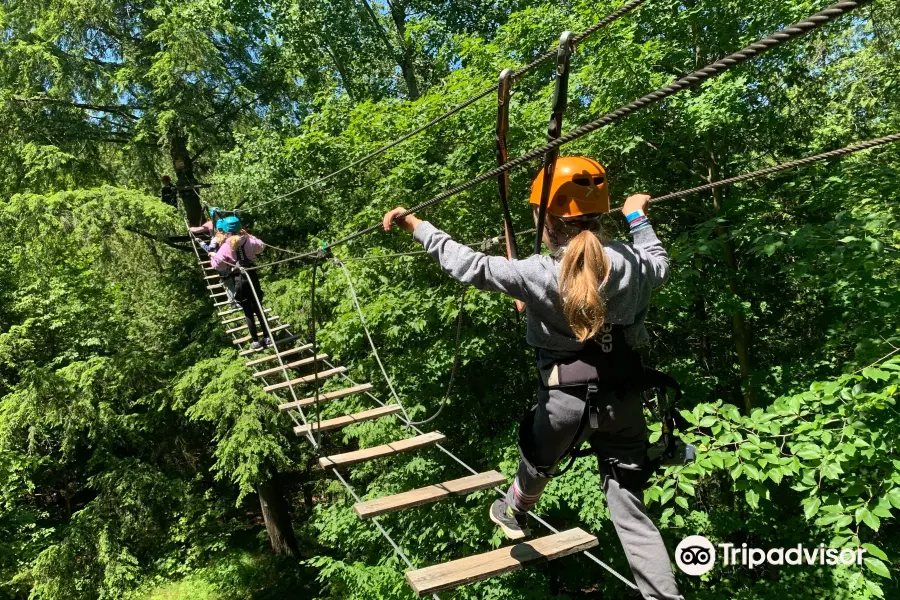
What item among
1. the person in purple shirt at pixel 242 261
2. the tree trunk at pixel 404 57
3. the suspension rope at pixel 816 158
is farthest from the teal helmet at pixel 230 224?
the tree trunk at pixel 404 57

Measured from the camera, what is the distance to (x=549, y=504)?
235 inches

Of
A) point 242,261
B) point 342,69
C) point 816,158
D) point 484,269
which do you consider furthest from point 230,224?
point 342,69

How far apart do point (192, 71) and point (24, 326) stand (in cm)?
447

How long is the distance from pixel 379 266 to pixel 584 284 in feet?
19.6

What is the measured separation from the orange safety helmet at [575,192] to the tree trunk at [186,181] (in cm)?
879

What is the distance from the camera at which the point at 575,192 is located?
1.57 meters

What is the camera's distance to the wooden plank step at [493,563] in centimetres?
202

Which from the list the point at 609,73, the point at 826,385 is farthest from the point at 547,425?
→ the point at 609,73

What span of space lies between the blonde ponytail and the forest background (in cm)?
202

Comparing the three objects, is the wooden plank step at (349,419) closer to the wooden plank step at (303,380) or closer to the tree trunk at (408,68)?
the wooden plank step at (303,380)

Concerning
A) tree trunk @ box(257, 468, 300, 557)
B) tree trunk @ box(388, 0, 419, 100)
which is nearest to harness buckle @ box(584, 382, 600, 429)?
tree trunk @ box(388, 0, 419, 100)

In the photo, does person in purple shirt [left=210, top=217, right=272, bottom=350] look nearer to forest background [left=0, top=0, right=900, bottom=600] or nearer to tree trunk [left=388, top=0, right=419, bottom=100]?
forest background [left=0, top=0, right=900, bottom=600]

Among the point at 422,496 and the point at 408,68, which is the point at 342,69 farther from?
the point at 422,496

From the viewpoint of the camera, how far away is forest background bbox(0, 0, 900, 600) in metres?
5.06
